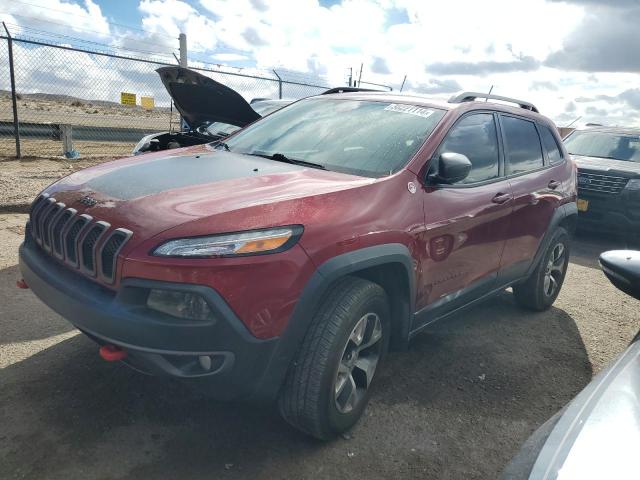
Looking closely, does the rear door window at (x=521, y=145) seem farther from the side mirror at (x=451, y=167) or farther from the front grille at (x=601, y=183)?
the front grille at (x=601, y=183)

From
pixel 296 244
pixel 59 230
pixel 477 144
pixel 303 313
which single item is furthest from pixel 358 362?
pixel 477 144

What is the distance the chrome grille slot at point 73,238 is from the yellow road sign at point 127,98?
998 centimetres

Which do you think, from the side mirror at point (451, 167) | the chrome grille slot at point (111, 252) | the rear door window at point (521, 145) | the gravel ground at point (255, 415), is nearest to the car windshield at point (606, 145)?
the rear door window at point (521, 145)

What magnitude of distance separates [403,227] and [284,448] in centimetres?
124

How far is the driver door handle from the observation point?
3.39 meters

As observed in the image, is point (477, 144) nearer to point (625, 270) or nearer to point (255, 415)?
point (625, 270)

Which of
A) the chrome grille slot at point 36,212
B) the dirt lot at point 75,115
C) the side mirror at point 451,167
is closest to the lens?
the chrome grille slot at point 36,212

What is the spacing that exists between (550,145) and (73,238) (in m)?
3.86

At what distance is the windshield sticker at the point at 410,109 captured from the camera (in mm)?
3193

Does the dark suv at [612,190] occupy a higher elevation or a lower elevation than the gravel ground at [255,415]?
higher

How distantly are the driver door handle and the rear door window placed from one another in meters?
0.24

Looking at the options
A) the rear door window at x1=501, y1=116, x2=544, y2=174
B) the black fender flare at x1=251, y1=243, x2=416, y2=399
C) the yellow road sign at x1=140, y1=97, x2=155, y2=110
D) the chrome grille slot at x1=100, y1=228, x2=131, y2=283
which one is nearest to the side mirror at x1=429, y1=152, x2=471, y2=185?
the black fender flare at x1=251, y1=243, x2=416, y2=399

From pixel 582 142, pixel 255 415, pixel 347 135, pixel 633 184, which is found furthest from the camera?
pixel 582 142

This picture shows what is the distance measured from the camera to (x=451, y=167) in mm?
2768
